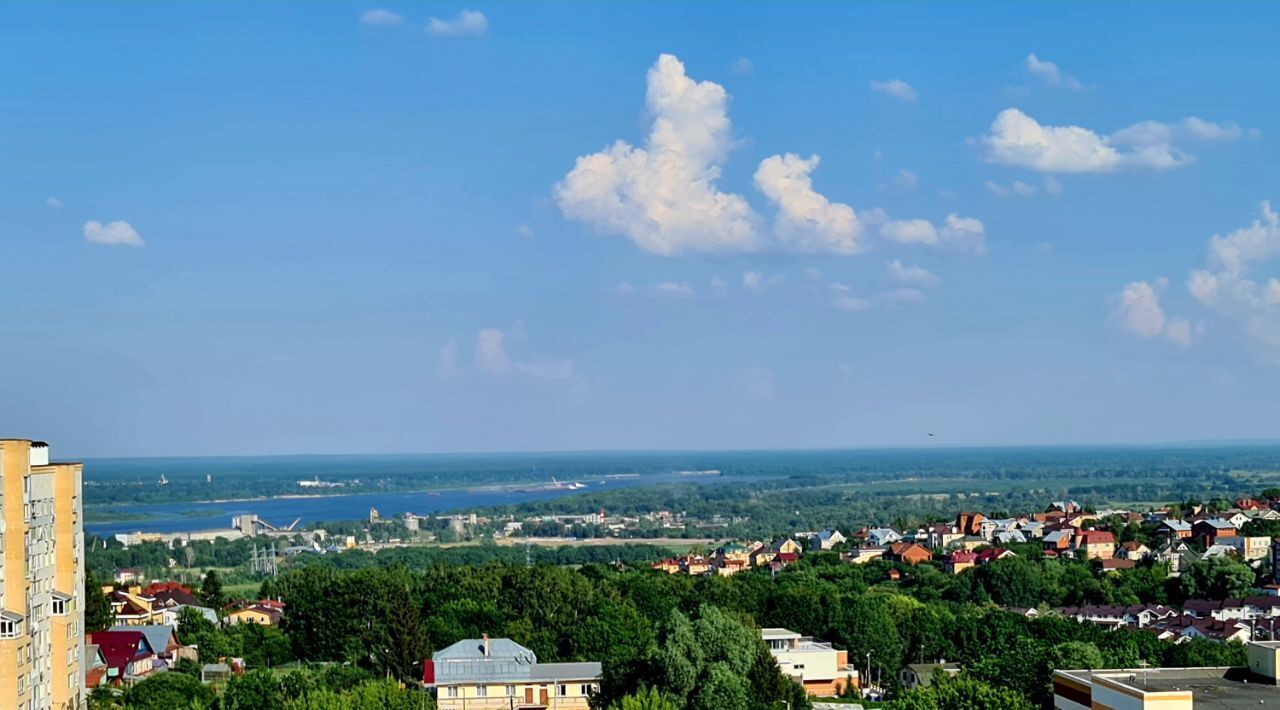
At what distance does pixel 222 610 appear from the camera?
223ft

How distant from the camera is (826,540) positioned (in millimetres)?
111000

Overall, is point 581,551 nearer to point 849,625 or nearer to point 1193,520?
point 1193,520

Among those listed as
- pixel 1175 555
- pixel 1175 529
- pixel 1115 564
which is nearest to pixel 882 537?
pixel 1175 529

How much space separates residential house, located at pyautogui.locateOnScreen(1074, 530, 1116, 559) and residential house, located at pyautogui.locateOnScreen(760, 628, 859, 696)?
40774mm

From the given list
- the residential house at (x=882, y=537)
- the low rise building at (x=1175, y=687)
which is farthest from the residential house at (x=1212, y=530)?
the low rise building at (x=1175, y=687)

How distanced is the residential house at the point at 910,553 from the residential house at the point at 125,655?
47319 mm

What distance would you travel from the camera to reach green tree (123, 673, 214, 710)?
39500 mm

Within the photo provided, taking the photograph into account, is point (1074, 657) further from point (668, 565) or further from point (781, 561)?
point (781, 561)

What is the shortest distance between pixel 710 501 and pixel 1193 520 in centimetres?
10273

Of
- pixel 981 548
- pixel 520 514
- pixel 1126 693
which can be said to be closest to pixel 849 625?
pixel 1126 693

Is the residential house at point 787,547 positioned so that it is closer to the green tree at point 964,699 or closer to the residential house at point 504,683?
the residential house at point 504,683

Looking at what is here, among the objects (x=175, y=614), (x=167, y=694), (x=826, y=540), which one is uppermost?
(x=167, y=694)

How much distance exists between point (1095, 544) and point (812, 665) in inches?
1758

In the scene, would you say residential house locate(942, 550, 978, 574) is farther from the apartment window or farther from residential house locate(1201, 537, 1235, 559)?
the apartment window
